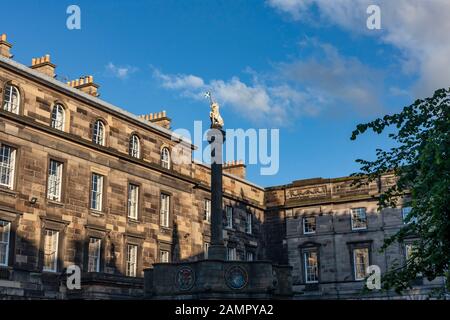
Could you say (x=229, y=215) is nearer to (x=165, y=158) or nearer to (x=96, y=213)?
(x=165, y=158)

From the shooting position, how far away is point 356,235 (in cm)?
3884

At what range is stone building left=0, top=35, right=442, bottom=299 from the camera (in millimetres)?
23391

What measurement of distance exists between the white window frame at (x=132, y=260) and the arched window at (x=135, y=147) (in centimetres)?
478

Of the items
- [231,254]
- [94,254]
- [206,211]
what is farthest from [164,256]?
[231,254]

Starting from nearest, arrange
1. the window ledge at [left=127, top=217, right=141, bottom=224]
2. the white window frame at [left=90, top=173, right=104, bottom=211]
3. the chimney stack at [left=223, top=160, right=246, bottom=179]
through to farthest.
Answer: the white window frame at [left=90, top=173, right=104, bottom=211] < the window ledge at [left=127, top=217, right=141, bottom=224] < the chimney stack at [left=223, top=160, right=246, bottom=179]

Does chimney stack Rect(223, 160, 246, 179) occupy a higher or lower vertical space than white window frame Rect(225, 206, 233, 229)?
higher

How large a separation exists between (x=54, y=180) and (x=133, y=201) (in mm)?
5186

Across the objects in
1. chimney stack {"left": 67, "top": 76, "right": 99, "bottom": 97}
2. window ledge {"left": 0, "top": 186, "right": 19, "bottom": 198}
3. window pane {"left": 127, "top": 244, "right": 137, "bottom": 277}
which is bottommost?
window pane {"left": 127, "top": 244, "right": 137, "bottom": 277}

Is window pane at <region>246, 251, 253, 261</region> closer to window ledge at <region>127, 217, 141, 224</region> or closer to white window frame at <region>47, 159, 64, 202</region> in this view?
window ledge at <region>127, 217, 141, 224</region>

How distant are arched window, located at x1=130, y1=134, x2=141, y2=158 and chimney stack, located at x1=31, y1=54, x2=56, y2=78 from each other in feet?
17.5

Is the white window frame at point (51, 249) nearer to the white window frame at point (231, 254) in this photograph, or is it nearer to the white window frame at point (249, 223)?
the white window frame at point (231, 254)

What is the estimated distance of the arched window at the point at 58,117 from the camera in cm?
2569

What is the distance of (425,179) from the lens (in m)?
11.4

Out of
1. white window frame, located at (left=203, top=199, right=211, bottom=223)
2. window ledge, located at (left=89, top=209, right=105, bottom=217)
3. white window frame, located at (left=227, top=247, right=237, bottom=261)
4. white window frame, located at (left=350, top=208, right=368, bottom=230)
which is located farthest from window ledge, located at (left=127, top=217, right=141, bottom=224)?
white window frame, located at (left=350, top=208, right=368, bottom=230)
